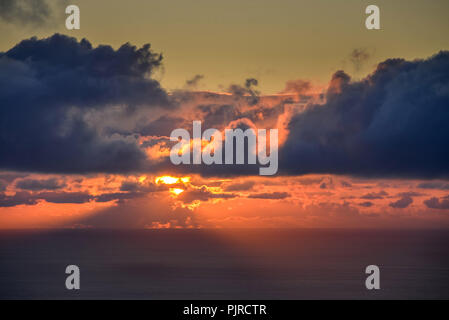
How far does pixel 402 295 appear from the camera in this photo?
320 feet

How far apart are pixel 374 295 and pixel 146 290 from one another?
125ft

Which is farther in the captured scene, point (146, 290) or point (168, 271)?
point (168, 271)
